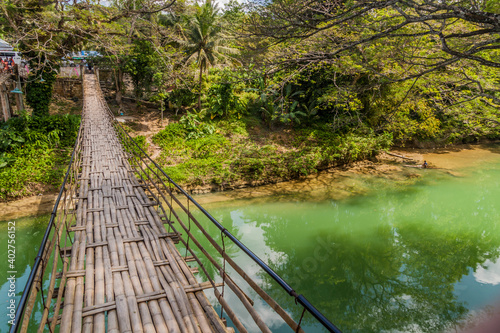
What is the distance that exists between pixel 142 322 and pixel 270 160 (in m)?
9.50

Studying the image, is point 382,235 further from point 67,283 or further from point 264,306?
point 67,283

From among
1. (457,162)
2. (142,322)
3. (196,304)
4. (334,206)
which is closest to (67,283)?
(142,322)

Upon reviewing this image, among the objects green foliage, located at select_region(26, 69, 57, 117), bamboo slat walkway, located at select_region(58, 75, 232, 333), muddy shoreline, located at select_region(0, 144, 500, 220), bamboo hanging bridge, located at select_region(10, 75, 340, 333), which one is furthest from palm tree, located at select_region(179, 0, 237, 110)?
bamboo slat walkway, located at select_region(58, 75, 232, 333)

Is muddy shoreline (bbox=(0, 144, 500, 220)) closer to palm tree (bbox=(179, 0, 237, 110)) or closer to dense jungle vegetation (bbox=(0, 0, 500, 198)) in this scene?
dense jungle vegetation (bbox=(0, 0, 500, 198))

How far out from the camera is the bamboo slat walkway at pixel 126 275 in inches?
89.2

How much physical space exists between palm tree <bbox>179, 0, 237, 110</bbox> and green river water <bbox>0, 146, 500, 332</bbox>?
7422 millimetres

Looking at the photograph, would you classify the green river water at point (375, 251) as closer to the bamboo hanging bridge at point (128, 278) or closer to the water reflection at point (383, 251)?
the water reflection at point (383, 251)

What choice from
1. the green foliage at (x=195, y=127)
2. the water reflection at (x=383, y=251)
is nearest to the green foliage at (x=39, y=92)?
the green foliage at (x=195, y=127)

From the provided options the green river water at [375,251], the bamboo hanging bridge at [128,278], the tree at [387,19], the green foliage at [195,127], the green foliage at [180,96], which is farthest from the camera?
the green foliage at [180,96]

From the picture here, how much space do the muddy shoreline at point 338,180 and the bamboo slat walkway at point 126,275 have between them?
16.3ft

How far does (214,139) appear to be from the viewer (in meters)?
12.8

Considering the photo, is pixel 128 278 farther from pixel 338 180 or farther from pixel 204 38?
pixel 204 38

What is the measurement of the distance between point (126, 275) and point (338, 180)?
1012 cm

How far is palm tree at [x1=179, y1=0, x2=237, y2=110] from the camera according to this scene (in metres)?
12.8
